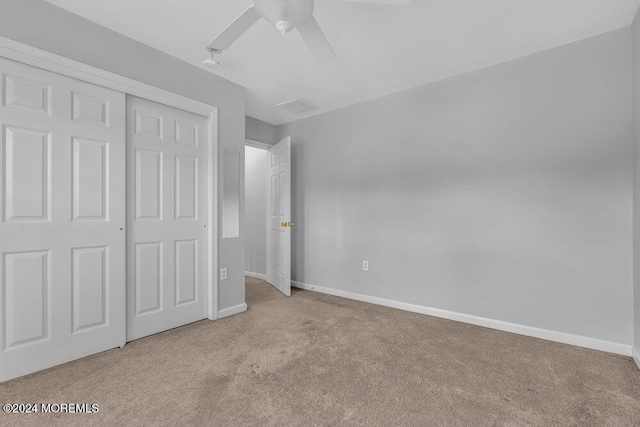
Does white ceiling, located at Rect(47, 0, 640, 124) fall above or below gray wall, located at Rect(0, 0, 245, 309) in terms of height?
above

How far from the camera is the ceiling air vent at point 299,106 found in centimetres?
349

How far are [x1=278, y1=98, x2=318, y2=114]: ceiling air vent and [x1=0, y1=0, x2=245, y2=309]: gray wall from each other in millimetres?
649

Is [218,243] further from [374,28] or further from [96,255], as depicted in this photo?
[374,28]

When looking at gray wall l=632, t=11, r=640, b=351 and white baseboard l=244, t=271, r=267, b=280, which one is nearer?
gray wall l=632, t=11, r=640, b=351

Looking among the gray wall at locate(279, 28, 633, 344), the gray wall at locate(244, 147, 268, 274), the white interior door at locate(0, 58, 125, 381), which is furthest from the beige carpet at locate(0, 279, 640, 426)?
the gray wall at locate(244, 147, 268, 274)

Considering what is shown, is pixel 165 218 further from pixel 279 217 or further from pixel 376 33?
pixel 376 33

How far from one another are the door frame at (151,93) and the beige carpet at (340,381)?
0.71m

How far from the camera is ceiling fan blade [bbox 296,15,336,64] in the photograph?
5.12 ft

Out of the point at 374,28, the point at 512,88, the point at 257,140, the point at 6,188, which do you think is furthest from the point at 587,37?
the point at 6,188

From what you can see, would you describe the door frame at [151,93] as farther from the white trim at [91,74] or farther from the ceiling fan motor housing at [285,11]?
the ceiling fan motor housing at [285,11]

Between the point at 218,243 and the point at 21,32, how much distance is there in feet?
6.50

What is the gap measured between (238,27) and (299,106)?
2059 mm

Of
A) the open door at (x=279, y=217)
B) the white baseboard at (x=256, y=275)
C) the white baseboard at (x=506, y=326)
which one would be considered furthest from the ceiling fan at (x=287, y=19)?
the white baseboard at (x=256, y=275)

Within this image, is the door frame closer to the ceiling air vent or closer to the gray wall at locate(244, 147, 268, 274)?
the ceiling air vent
